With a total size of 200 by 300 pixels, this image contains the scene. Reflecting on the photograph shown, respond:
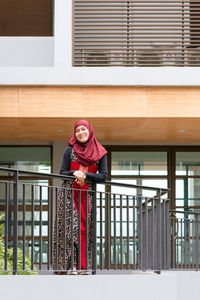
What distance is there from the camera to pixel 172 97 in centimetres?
1316

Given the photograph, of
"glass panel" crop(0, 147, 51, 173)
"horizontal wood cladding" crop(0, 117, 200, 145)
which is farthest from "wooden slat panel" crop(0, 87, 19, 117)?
"glass panel" crop(0, 147, 51, 173)

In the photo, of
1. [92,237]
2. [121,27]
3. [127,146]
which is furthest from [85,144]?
[127,146]

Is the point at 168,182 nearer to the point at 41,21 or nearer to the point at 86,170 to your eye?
the point at 41,21

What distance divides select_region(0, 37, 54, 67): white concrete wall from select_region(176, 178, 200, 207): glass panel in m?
4.52

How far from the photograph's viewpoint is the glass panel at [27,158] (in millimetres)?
16953

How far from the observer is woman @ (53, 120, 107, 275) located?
7738 mm

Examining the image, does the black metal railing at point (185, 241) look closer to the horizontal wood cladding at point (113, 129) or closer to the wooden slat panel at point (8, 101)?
the horizontal wood cladding at point (113, 129)

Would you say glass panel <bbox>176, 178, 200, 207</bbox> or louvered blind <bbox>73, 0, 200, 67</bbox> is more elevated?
louvered blind <bbox>73, 0, 200, 67</bbox>

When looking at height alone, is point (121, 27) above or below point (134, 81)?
above

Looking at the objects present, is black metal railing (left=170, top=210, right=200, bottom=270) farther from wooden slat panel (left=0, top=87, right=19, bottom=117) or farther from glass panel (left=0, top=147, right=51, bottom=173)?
glass panel (left=0, top=147, right=51, bottom=173)

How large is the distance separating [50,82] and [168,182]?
516cm

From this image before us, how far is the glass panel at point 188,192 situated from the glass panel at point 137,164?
51 cm

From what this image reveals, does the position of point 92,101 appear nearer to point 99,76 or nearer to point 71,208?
point 99,76

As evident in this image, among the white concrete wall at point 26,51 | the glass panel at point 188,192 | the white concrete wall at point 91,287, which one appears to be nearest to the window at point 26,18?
Result: the white concrete wall at point 26,51
